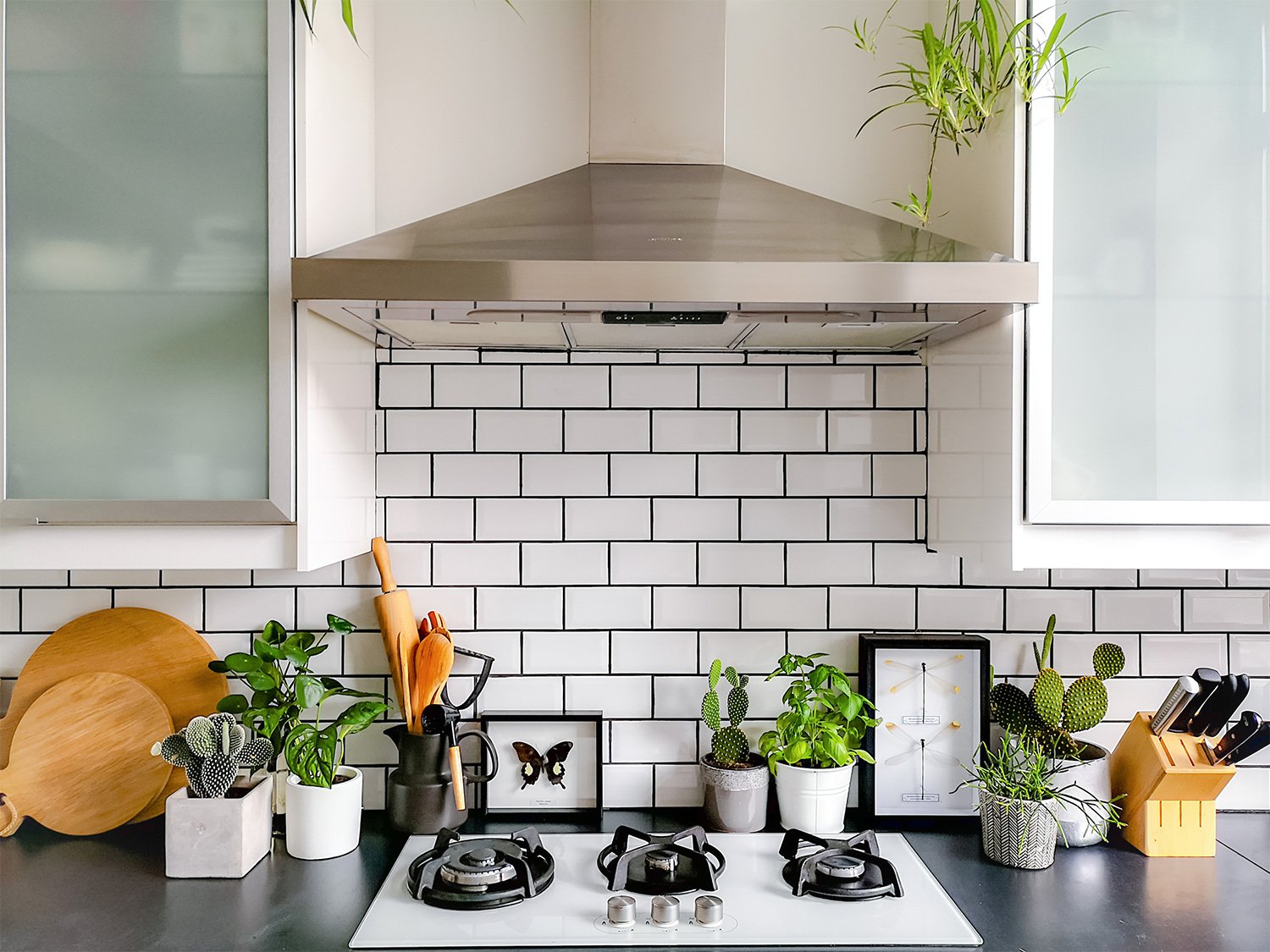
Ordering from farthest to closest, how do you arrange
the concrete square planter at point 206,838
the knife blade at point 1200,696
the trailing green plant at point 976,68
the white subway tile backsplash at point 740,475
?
the white subway tile backsplash at point 740,475 → the knife blade at point 1200,696 → the concrete square planter at point 206,838 → the trailing green plant at point 976,68

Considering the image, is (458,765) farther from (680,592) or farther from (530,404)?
(530,404)

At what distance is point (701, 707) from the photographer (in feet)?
5.46

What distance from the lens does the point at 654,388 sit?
170 centimetres

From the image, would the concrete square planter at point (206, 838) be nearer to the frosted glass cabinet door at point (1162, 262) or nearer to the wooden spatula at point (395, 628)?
the wooden spatula at point (395, 628)

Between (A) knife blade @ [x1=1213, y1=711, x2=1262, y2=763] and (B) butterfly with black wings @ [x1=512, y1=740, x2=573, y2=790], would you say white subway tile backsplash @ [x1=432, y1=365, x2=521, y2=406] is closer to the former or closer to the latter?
(B) butterfly with black wings @ [x1=512, y1=740, x2=573, y2=790]

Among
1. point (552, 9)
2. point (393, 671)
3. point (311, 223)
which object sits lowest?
point (393, 671)

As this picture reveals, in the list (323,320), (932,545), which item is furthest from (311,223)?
(932,545)

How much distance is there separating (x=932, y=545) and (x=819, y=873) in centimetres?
63

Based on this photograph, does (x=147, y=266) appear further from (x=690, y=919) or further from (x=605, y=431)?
(x=690, y=919)

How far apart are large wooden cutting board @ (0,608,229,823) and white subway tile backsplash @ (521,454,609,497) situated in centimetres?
67

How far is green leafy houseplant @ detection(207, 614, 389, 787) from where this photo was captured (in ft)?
4.86

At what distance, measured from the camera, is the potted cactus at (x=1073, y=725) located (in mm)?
1517

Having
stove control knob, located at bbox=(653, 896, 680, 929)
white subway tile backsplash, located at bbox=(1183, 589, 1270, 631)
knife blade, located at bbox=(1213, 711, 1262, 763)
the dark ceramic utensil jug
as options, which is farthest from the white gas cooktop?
white subway tile backsplash, located at bbox=(1183, 589, 1270, 631)

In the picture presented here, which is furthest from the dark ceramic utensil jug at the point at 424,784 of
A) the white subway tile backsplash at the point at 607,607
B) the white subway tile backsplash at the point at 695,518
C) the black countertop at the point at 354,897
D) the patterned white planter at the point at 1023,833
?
the patterned white planter at the point at 1023,833
